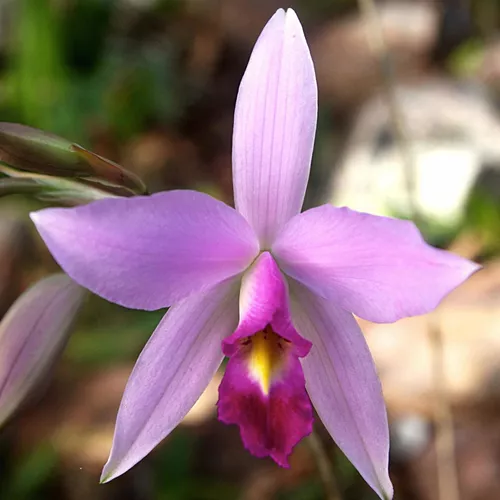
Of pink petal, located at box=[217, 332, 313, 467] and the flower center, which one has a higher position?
the flower center

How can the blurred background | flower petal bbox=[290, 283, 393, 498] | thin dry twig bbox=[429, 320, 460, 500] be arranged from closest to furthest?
flower petal bbox=[290, 283, 393, 498]
thin dry twig bbox=[429, 320, 460, 500]
the blurred background

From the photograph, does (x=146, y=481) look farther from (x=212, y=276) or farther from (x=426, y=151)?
(x=426, y=151)

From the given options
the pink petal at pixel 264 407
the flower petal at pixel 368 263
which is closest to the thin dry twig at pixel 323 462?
the pink petal at pixel 264 407

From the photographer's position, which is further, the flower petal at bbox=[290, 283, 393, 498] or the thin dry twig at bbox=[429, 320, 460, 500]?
the thin dry twig at bbox=[429, 320, 460, 500]

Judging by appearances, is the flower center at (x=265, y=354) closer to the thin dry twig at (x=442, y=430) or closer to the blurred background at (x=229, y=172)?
the blurred background at (x=229, y=172)

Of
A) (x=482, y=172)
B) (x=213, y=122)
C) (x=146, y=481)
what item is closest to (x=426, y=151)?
(x=482, y=172)

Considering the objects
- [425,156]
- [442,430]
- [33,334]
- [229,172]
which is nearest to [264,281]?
[33,334]

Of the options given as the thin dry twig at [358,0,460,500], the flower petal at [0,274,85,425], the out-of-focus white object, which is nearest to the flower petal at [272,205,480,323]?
the flower petal at [0,274,85,425]

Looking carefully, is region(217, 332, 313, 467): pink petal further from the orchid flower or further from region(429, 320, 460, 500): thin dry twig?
region(429, 320, 460, 500): thin dry twig

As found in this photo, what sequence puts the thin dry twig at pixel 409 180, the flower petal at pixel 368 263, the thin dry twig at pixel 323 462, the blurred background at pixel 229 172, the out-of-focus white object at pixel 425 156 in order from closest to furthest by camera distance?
the flower petal at pixel 368 263 → the thin dry twig at pixel 323 462 → the thin dry twig at pixel 409 180 → the blurred background at pixel 229 172 → the out-of-focus white object at pixel 425 156
